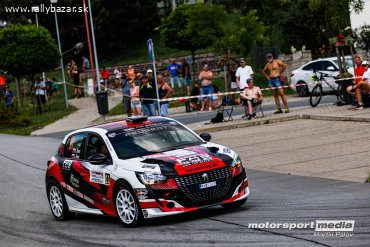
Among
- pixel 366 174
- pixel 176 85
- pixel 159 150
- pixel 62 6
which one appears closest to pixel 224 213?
pixel 159 150

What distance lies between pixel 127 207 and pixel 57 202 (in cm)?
244

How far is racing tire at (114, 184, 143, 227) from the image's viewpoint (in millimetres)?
11766

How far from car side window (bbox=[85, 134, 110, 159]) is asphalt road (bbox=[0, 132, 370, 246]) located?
40.4 inches

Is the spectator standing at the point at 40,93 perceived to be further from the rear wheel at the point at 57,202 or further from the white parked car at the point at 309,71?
the rear wheel at the point at 57,202

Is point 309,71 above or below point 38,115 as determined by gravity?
above

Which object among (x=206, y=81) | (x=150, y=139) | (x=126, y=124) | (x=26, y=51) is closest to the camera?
(x=150, y=139)

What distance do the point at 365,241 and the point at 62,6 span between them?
5439 centimetres

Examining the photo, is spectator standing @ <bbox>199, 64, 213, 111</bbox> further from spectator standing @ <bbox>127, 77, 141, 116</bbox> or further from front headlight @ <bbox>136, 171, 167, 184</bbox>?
front headlight @ <bbox>136, 171, 167, 184</bbox>

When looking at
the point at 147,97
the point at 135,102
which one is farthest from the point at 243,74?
the point at 135,102

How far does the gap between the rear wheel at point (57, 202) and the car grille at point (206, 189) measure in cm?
284

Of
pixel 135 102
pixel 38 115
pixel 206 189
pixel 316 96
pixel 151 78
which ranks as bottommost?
pixel 38 115

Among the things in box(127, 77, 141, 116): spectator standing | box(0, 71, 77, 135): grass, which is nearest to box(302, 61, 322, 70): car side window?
box(127, 77, 141, 116): spectator standing

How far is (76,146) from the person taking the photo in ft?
44.8

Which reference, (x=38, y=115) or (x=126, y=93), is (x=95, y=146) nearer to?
(x=126, y=93)
